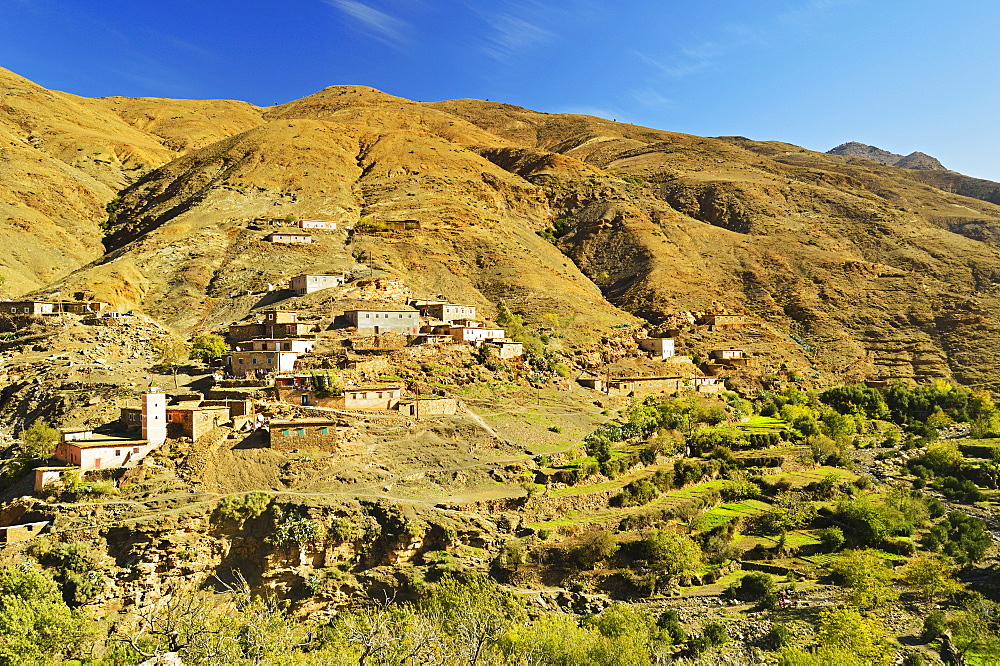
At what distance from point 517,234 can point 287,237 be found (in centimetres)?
3044

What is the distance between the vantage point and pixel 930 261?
8644cm

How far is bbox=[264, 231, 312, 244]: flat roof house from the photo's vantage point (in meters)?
68.8

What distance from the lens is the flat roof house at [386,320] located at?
48438mm

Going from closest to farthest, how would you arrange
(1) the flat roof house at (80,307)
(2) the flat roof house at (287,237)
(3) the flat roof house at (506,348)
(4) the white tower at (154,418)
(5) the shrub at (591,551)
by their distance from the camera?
(5) the shrub at (591,551) → (4) the white tower at (154,418) → (1) the flat roof house at (80,307) → (3) the flat roof house at (506,348) → (2) the flat roof house at (287,237)

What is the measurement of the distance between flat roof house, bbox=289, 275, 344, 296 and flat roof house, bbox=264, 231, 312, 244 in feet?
41.8

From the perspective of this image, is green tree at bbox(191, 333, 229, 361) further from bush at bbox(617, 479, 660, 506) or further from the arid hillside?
bush at bbox(617, 479, 660, 506)

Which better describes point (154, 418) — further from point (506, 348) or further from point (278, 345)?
point (506, 348)

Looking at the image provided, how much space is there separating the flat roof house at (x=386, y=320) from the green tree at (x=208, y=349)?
9119mm

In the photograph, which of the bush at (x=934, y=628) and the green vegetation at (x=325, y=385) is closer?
the bush at (x=934, y=628)

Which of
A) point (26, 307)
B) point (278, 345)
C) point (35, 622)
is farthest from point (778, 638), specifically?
point (26, 307)

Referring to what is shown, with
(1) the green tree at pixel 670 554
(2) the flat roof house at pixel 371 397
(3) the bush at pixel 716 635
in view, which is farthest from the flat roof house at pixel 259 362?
(3) the bush at pixel 716 635

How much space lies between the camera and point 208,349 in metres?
44.3

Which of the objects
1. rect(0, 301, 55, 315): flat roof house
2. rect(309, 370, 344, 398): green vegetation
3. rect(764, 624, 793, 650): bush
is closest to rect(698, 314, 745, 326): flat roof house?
rect(309, 370, 344, 398): green vegetation

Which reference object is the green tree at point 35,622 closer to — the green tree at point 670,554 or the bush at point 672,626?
the bush at point 672,626
